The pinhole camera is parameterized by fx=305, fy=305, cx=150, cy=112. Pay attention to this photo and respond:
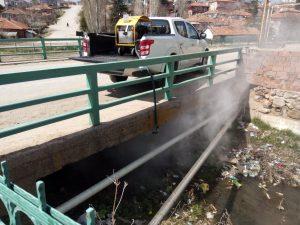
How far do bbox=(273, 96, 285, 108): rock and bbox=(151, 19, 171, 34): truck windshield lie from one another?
15.0 feet

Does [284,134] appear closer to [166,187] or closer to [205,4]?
[166,187]

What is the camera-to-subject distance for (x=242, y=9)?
78750 mm

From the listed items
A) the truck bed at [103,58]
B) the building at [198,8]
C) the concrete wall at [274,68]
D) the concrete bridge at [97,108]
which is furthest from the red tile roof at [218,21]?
the truck bed at [103,58]

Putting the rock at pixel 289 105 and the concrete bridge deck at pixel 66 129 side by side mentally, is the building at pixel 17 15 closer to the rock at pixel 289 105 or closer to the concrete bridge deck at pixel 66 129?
the concrete bridge deck at pixel 66 129

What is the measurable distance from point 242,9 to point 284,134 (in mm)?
76251

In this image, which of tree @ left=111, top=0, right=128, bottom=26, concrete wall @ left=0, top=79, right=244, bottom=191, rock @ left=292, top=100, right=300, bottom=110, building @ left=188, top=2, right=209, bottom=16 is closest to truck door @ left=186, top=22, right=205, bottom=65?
concrete wall @ left=0, top=79, right=244, bottom=191

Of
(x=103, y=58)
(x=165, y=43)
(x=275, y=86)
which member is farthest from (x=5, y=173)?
(x=275, y=86)

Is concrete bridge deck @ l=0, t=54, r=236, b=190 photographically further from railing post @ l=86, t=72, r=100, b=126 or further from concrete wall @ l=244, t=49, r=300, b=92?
concrete wall @ l=244, t=49, r=300, b=92

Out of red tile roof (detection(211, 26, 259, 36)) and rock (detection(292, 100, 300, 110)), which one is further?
red tile roof (detection(211, 26, 259, 36))

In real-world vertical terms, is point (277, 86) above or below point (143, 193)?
above

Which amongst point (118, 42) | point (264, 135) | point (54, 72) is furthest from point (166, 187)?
point (264, 135)

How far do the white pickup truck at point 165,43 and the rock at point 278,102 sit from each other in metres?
2.81

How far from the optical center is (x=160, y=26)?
9.29m

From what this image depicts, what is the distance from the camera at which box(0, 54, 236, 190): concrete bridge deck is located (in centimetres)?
395
